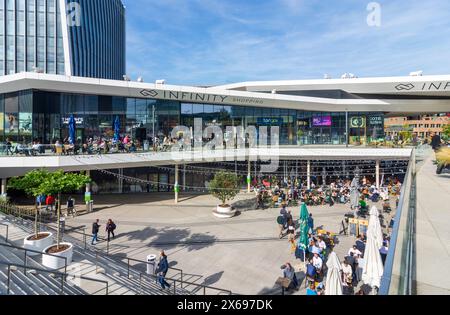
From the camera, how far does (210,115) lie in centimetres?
2702

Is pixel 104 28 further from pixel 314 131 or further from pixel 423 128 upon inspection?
pixel 423 128

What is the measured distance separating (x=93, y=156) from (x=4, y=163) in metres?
4.49

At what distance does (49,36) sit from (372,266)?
65.1m

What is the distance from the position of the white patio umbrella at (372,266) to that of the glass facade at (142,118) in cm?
1814

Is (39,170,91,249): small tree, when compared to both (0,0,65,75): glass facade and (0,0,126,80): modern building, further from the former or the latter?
(0,0,65,75): glass facade

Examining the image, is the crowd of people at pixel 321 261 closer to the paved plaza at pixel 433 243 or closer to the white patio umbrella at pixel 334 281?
the white patio umbrella at pixel 334 281

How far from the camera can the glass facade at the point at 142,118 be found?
67.4 feet

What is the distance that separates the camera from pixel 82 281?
8.16 m

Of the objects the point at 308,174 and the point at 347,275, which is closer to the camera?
the point at 347,275

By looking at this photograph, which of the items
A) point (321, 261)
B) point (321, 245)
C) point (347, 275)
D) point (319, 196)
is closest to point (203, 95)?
point (319, 196)

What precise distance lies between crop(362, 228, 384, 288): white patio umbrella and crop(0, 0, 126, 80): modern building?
57.3 m

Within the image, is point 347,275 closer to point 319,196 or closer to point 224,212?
point 224,212
